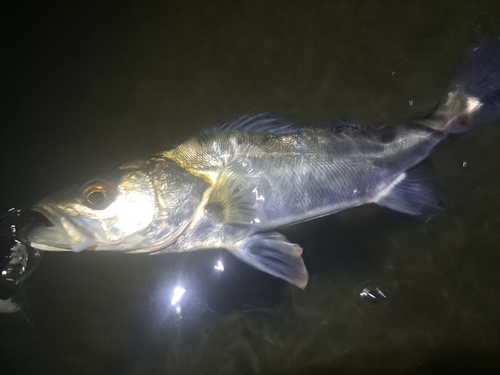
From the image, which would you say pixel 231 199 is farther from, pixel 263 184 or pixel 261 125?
pixel 261 125

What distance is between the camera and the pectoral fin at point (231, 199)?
5.28 ft

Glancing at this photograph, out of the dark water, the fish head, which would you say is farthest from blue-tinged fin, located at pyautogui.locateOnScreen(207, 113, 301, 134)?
the fish head

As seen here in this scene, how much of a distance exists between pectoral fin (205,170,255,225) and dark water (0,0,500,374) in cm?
36

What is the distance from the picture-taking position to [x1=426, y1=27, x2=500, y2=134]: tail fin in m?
1.77

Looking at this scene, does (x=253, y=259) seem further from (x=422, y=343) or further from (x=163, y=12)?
(x=163, y=12)

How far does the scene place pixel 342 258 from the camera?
7.22ft

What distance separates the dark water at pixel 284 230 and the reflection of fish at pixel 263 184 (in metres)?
0.29

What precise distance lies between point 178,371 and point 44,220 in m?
1.20

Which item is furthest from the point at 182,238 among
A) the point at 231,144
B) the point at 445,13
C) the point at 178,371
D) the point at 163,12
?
the point at 445,13

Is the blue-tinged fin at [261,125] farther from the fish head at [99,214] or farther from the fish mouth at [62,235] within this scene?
the fish mouth at [62,235]

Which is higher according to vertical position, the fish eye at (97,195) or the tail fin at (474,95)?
the fish eye at (97,195)

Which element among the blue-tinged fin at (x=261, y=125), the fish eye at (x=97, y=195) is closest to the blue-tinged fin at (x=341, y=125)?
the blue-tinged fin at (x=261, y=125)

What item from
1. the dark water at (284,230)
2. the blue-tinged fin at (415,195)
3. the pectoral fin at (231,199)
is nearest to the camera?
the pectoral fin at (231,199)

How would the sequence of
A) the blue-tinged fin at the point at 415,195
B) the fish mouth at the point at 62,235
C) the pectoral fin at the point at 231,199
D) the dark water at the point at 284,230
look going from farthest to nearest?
the dark water at the point at 284,230 < the blue-tinged fin at the point at 415,195 < the pectoral fin at the point at 231,199 < the fish mouth at the point at 62,235
